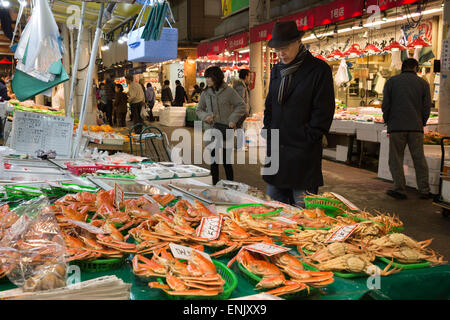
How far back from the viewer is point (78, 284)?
1.43m

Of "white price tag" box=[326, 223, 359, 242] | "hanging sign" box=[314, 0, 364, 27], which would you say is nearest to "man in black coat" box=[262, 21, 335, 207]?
"white price tag" box=[326, 223, 359, 242]

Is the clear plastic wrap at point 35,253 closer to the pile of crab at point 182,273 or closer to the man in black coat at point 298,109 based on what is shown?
the pile of crab at point 182,273

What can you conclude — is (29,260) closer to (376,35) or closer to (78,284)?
(78,284)

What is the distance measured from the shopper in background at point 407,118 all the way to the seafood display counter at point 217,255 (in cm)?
481

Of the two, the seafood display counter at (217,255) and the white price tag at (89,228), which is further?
the white price tag at (89,228)

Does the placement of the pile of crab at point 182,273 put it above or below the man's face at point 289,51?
below

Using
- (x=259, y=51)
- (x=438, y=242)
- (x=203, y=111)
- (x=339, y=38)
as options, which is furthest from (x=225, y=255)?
(x=259, y=51)

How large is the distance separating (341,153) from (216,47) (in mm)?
10761

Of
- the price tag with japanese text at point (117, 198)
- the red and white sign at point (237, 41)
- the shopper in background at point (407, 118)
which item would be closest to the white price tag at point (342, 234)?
the price tag with japanese text at point (117, 198)

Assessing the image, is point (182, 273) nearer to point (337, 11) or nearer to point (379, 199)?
point (379, 199)

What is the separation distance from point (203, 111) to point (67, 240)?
4842mm

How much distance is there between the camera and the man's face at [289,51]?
11.3 feet

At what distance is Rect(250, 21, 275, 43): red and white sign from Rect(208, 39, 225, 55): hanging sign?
3544 mm

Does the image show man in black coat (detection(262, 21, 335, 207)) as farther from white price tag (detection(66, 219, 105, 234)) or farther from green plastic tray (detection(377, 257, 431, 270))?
white price tag (detection(66, 219, 105, 234))
